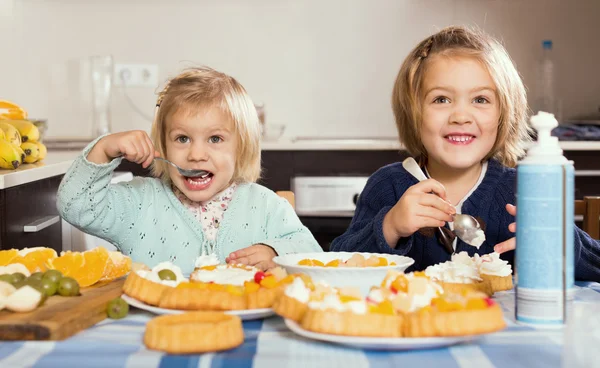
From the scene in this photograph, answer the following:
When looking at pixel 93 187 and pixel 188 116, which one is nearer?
pixel 93 187

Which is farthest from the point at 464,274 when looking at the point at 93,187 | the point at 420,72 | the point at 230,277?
the point at 93,187

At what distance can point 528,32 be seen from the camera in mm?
3516

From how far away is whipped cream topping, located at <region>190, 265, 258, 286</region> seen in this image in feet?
3.29

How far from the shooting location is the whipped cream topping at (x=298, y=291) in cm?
86

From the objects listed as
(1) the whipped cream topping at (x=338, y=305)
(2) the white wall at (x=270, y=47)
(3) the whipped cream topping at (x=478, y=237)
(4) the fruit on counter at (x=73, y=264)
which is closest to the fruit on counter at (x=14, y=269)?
(4) the fruit on counter at (x=73, y=264)

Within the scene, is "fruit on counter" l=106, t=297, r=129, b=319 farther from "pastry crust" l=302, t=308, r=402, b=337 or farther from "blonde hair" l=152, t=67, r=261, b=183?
"blonde hair" l=152, t=67, r=261, b=183

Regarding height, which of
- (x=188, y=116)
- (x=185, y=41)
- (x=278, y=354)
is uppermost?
(x=185, y=41)

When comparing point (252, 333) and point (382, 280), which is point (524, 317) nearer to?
point (382, 280)

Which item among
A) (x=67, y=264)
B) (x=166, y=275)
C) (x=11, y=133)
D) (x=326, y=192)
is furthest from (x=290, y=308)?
(x=326, y=192)

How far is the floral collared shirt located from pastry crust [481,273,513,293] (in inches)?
31.1

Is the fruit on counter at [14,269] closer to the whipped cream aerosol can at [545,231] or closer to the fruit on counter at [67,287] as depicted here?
the fruit on counter at [67,287]

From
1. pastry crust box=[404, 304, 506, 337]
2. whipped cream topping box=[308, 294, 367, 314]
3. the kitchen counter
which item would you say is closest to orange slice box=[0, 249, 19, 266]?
whipped cream topping box=[308, 294, 367, 314]

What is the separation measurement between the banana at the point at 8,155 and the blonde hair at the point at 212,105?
1.69 ft

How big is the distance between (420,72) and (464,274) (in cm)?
71
